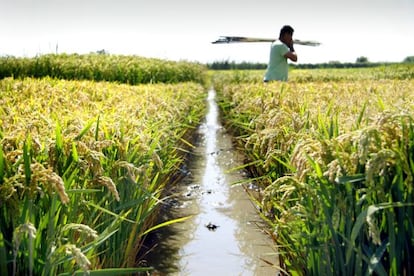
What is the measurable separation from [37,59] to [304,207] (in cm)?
1406

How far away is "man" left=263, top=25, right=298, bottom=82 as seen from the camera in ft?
29.4

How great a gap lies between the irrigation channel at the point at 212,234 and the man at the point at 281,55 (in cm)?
265

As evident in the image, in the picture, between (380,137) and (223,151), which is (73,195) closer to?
(380,137)

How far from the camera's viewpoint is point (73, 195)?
2.61m

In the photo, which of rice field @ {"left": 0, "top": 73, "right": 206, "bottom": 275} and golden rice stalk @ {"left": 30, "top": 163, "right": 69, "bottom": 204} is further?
rice field @ {"left": 0, "top": 73, "right": 206, "bottom": 275}

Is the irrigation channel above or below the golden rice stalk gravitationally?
below

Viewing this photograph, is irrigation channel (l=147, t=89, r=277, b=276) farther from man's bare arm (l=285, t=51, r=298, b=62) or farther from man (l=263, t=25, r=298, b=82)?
man (l=263, t=25, r=298, b=82)

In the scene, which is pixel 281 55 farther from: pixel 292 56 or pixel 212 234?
pixel 212 234

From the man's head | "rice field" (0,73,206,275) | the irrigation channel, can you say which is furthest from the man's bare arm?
"rice field" (0,73,206,275)

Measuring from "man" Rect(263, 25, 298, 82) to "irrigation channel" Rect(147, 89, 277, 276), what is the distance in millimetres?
2647

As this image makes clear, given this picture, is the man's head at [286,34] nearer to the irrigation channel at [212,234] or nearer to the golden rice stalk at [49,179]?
the irrigation channel at [212,234]

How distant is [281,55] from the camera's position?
9.07 metres

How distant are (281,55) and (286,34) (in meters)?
0.36

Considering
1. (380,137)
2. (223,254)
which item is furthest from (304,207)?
(223,254)
